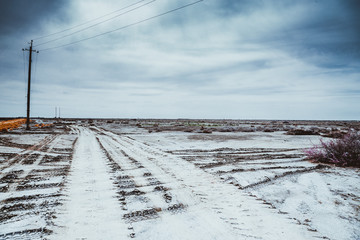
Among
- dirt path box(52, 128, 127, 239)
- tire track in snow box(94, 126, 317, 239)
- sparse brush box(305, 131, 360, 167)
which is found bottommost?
tire track in snow box(94, 126, 317, 239)

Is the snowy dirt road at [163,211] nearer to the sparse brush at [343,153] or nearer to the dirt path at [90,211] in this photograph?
the dirt path at [90,211]

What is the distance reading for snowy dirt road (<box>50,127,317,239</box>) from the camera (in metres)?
2.64

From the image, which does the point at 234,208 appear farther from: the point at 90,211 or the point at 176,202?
the point at 90,211

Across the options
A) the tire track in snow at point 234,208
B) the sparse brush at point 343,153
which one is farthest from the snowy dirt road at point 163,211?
the sparse brush at point 343,153

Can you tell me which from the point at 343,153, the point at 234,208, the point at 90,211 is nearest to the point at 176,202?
the point at 234,208

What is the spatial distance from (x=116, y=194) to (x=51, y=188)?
1.47 m

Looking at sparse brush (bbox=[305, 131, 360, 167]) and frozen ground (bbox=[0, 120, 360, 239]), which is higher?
sparse brush (bbox=[305, 131, 360, 167])

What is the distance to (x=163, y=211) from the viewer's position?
10.7 ft

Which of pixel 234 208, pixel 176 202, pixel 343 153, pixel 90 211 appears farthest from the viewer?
pixel 343 153

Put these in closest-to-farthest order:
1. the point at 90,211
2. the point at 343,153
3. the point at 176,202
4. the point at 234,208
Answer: the point at 90,211, the point at 234,208, the point at 176,202, the point at 343,153

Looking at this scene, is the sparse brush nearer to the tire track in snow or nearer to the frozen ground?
the frozen ground

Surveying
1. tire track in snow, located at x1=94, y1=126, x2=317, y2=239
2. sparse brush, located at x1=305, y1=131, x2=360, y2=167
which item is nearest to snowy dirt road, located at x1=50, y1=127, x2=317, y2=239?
tire track in snow, located at x1=94, y1=126, x2=317, y2=239

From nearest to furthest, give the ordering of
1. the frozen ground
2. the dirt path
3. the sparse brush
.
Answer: the dirt path → the frozen ground → the sparse brush

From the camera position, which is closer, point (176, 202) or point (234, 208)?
point (234, 208)
